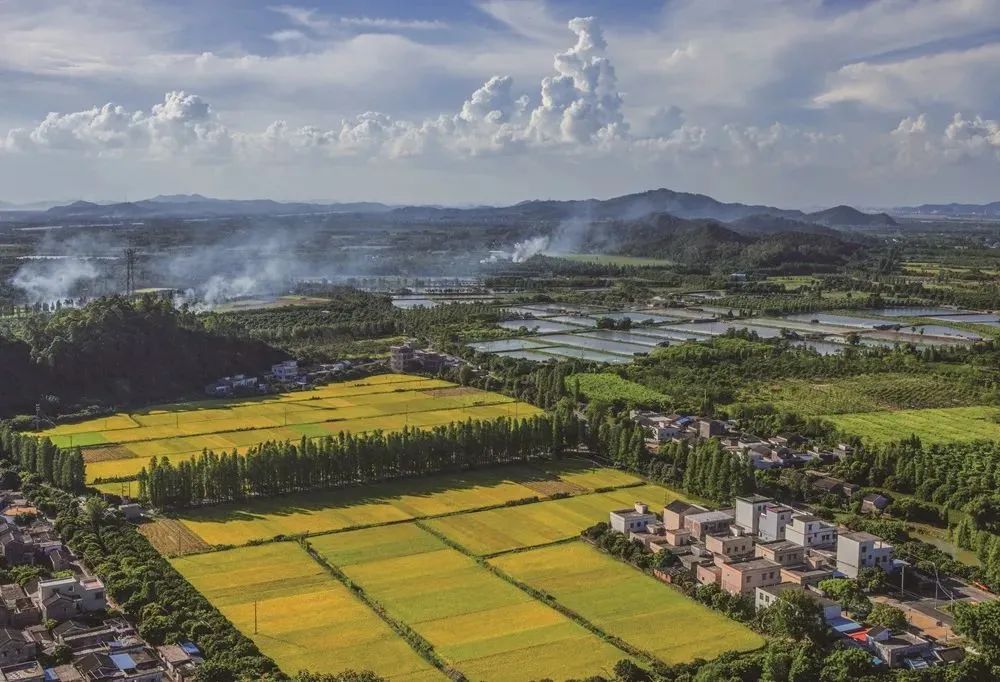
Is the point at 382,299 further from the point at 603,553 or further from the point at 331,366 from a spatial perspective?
the point at 603,553

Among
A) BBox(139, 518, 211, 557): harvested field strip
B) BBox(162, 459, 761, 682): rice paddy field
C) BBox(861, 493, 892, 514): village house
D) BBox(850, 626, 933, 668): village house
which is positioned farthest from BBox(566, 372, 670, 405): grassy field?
BBox(850, 626, 933, 668): village house

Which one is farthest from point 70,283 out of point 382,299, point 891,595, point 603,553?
point 891,595

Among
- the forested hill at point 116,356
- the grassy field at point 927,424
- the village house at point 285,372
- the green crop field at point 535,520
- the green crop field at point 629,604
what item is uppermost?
the forested hill at point 116,356

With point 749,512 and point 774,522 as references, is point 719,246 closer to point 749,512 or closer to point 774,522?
point 749,512

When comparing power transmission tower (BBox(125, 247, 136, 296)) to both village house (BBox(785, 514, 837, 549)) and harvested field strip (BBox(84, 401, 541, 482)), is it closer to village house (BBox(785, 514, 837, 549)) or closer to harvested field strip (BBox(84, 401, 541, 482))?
harvested field strip (BBox(84, 401, 541, 482))

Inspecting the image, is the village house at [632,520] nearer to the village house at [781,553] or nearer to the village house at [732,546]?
the village house at [732,546]

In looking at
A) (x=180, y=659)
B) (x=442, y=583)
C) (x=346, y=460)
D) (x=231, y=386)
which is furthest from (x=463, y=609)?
(x=231, y=386)

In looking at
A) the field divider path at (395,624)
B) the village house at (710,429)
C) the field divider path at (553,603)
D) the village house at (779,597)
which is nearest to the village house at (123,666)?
the field divider path at (395,624)
